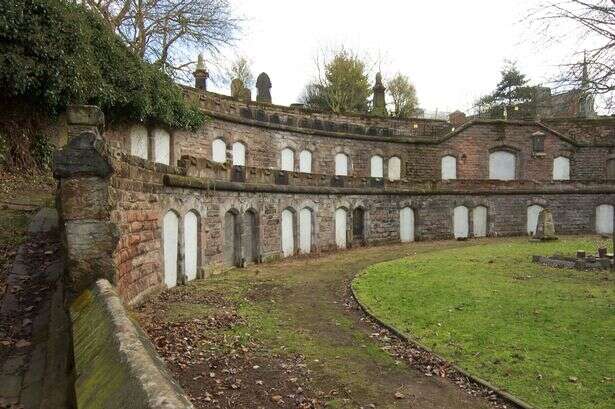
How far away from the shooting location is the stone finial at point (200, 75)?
92.5 feet

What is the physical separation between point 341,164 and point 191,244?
18.9 m

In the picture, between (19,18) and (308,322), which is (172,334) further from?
(19,18)

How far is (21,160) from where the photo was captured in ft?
46.3

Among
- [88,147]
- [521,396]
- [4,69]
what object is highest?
[4,69]

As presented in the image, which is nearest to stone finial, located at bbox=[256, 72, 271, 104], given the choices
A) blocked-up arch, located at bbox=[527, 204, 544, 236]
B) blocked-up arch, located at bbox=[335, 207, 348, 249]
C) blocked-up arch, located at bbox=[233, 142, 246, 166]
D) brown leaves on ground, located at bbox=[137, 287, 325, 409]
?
blocked-up arch, located at bbox=[233, 142, 246, 166]

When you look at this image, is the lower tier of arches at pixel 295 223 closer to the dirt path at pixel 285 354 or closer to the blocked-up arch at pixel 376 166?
the dirt path at pixel 285 354

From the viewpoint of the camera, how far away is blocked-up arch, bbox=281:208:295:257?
66.2ft

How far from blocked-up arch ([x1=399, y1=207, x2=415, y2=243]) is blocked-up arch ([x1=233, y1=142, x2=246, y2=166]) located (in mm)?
9181

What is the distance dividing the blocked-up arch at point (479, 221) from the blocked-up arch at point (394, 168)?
642cm

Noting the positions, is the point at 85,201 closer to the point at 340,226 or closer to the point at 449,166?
the point at 340,226

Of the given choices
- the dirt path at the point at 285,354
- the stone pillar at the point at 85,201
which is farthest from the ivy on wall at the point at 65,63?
the stone pillar at the point at 85,201

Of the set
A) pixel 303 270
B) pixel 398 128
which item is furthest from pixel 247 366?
pixel 398 128

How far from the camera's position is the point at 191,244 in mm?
13477

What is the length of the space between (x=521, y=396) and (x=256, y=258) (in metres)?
12.8
